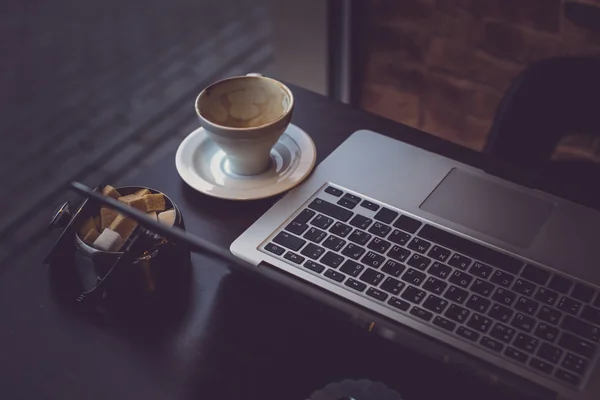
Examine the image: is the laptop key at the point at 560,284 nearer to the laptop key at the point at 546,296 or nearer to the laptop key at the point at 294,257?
the laptop key at the point at 546,296

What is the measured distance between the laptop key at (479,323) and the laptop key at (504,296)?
3cm

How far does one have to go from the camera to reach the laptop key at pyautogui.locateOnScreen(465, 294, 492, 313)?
699 millimetres

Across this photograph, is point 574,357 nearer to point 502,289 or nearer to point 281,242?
point 502,289

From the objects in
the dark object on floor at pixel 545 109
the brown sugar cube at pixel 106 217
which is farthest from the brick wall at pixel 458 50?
the brown sugar cube at pixel 106 217

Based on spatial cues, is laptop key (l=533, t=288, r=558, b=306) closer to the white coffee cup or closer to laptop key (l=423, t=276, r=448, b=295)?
laptop key (l=423, t=276, r=448, b=295)

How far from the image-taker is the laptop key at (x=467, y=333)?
67cm

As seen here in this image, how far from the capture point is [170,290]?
752mm

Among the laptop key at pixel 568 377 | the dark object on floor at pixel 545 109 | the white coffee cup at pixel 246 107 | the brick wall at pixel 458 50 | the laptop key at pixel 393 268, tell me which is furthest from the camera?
the brick wall at pixel 458 50

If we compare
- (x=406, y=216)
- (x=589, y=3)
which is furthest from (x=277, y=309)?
(x=589, y=3)

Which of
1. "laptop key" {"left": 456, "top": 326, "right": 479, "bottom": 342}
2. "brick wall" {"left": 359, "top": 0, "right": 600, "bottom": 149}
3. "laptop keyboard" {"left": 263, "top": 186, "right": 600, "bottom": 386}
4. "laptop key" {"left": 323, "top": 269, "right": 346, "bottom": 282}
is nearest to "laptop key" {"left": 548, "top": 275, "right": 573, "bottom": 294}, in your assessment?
"laptop keyboard" {"left": 263, "top": 186, "right": 600, "bottom": 386}

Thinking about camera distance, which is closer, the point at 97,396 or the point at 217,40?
the point at 97,396

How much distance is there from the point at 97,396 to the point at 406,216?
1.21 feet

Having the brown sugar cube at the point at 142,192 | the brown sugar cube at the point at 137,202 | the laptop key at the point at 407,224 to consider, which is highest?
the brown sugar cube at the point at 137,202

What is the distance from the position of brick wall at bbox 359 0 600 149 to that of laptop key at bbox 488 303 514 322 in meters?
0.76
